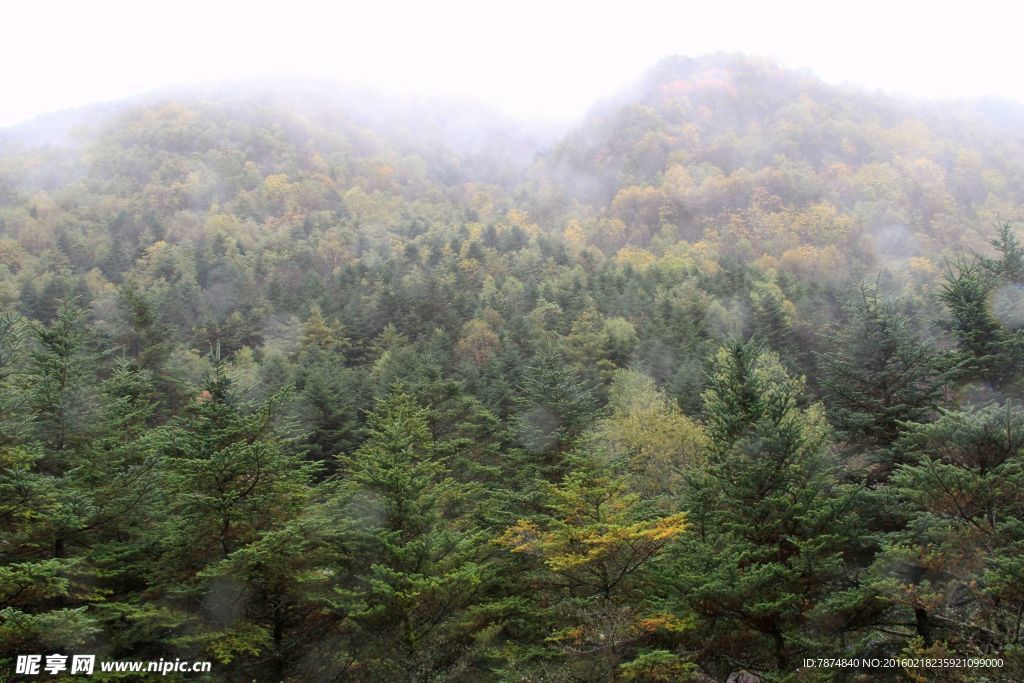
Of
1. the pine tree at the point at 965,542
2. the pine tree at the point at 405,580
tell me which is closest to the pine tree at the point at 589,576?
the pine tree at the point at 405,580

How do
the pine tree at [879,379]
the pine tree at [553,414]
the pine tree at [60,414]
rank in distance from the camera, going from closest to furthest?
the pine tree at [60,414] → the pine tree at [879,379] → the pine tree at [553,414]

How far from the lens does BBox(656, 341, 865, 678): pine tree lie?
1354cm

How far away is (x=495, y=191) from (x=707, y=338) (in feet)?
318

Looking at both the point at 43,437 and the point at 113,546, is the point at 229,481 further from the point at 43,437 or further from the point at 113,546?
the point at 43,437

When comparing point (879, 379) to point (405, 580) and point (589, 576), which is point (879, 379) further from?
point (405, 580)

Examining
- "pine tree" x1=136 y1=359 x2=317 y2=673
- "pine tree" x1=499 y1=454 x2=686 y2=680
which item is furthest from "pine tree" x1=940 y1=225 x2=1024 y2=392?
"pine tree" x1=136 y1=359 x2=317 y2=673

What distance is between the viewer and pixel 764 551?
1380cm

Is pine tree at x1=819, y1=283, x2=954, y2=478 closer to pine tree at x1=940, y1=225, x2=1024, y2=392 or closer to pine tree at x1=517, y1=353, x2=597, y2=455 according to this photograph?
pine tree at x1=940, y1=225, x2=1024, y2=392

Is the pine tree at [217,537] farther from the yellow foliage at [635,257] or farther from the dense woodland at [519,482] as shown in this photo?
the yellow foliage at [635,257]

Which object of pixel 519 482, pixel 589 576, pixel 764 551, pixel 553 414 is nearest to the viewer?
pixel 764 551

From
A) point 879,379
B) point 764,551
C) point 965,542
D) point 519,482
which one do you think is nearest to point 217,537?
point 519,482

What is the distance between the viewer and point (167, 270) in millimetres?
67375

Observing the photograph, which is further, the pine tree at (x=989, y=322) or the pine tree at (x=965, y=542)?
the pine tree at (x=989, y=322)

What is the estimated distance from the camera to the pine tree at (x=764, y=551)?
533 inches
